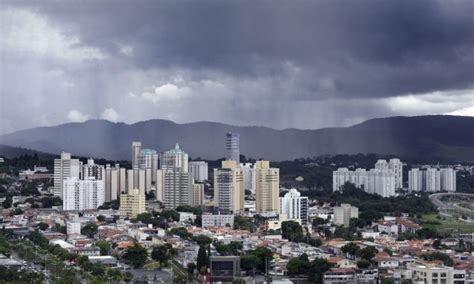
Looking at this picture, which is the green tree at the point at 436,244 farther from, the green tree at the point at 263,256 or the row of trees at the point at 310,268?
the row of trees at the point at 310,268

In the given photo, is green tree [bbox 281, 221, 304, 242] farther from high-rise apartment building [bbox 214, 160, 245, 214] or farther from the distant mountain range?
the distant mountain range

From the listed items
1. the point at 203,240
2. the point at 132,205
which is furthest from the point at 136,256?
the point at 132,205

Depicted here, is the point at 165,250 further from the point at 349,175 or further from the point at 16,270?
the point at 349,175

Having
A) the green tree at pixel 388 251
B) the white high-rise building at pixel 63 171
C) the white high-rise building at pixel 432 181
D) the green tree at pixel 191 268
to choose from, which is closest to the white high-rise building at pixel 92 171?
the white high-rise building at pixel 63 171

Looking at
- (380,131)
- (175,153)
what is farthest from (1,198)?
(380,131)

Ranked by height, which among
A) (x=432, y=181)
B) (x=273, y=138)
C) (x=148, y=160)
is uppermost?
(x=273, y=138)

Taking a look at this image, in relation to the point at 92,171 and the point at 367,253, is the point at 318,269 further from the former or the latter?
the point at 92,171
